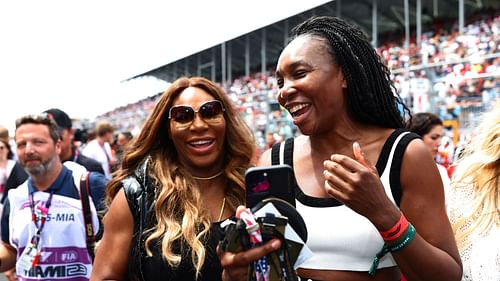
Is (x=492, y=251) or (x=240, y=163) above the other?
(x=240, y=163)

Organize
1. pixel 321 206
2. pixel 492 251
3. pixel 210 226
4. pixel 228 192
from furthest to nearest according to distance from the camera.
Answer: pixel 228 192, pixel 210 226, pixel 492 251, pixel 321 206

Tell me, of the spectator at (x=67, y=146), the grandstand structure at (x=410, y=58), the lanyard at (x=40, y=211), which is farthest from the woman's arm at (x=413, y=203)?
the grandstand structure at (x=410, y=58)

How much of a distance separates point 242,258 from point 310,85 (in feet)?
2.01

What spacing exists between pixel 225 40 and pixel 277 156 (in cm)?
2214

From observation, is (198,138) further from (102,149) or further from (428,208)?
(102,149)

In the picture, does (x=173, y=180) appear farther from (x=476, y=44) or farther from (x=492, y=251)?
(x=476, y=44)

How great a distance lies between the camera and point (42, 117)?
386 centimetres

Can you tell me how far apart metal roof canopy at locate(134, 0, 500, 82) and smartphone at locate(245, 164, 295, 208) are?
19.0m

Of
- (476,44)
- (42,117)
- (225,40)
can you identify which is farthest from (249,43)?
(42,117)

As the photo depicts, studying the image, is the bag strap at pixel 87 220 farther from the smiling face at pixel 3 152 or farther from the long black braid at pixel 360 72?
the smiling face at pixel 3 152

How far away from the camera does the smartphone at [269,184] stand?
1.47 m

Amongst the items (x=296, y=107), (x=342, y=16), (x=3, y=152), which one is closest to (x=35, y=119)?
(x=296, y=107)

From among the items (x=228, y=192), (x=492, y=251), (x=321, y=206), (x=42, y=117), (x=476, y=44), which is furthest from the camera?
(x=476, y=44)

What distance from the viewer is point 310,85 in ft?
5.70
